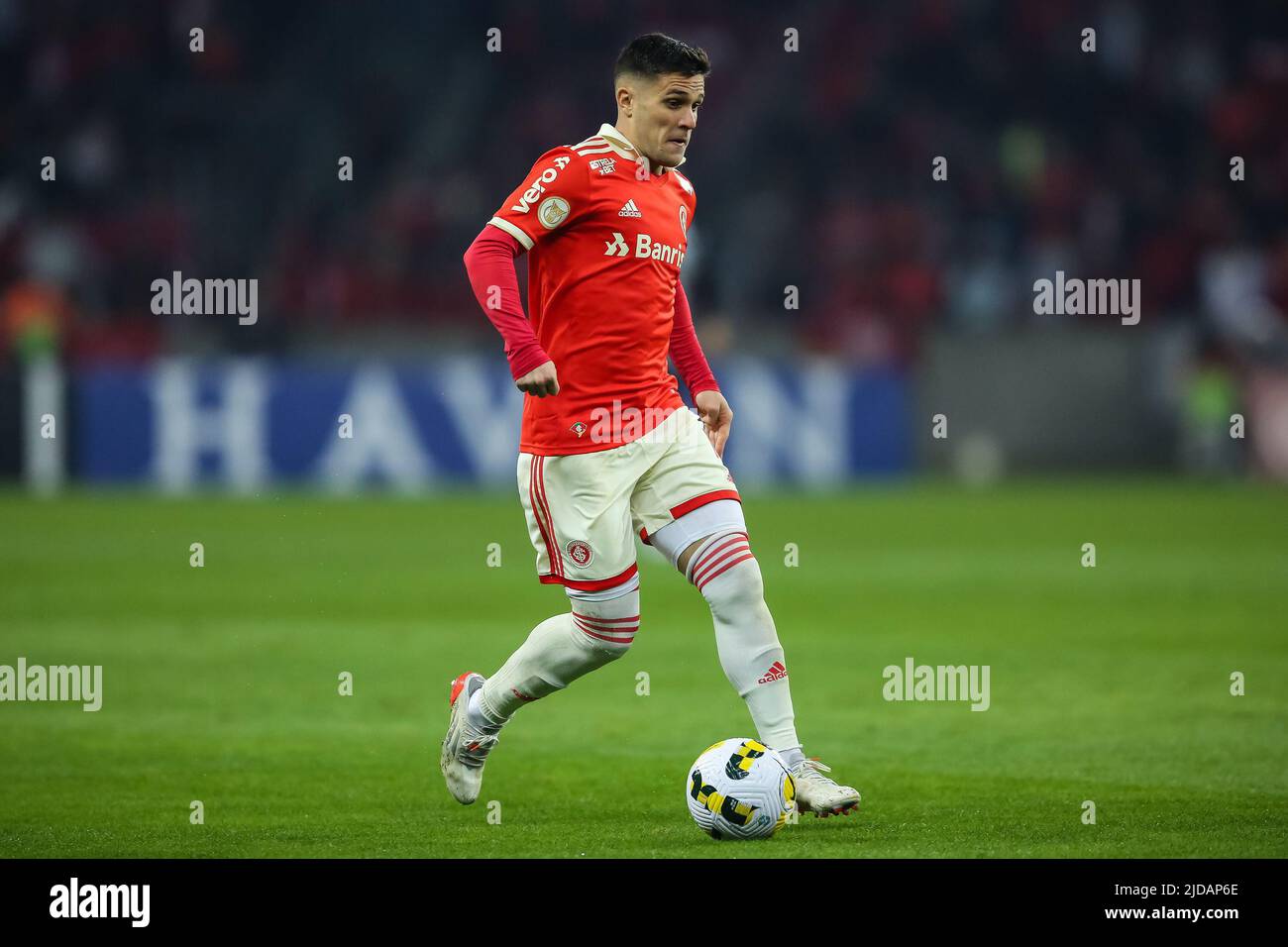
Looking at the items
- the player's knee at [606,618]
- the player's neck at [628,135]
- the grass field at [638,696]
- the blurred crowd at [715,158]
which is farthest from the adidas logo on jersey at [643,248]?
the blurred crowd at [715,158]

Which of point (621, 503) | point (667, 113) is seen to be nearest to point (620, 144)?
point (667, 113)

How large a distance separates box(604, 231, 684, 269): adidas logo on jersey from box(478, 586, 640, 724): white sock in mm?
1086

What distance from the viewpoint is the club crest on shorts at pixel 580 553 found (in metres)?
6.18

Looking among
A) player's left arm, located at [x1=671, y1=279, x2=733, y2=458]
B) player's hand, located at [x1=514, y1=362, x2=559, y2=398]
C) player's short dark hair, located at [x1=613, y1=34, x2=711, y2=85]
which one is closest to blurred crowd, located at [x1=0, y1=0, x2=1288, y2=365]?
player's left arm, located at [x1=671, y1=279, x2=733, y2=458]

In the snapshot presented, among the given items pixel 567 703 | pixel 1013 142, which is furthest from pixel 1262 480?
pixel 567 703

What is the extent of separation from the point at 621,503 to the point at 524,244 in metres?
0.88

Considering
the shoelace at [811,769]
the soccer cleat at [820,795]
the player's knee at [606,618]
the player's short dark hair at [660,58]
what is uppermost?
the player's short dark hair at [660,58]

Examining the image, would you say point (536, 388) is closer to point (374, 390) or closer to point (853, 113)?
point (374, 390)

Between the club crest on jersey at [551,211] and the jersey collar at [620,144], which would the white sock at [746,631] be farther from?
the jersey collar at [620,144]

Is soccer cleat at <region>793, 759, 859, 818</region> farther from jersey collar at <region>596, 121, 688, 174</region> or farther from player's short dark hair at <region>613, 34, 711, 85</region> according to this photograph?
player's short dark hair at <region>613, 34, 711, 85</region>

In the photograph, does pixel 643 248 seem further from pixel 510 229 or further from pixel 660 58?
pixel 660 58

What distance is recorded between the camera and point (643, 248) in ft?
20.7

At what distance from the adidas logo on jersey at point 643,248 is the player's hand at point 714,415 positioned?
524 millimetres
